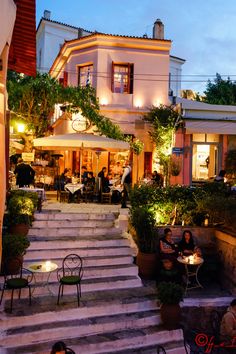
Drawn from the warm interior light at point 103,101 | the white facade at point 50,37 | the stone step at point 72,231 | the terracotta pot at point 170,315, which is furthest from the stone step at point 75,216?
the white facade at point 50,37

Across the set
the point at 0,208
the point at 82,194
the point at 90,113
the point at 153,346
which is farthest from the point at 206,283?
the point at 90,113

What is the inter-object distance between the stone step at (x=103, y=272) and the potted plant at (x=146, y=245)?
0.24 meters

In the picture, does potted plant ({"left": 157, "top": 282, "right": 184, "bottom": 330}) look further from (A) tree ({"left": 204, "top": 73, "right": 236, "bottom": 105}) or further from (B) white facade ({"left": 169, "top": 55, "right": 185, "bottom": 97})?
(B) white facade ({"left": 169, "top": 55, "right": 185, "bottom": 97})

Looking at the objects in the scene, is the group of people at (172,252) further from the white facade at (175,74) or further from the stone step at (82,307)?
the white facade at (175,74)

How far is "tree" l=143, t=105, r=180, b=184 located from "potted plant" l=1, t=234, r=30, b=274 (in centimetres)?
1015

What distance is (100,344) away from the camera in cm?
639

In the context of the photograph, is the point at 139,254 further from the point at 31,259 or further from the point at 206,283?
the point at 31,259

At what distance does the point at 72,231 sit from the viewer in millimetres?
9578

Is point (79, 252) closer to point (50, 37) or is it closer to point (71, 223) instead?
point (71, 223)

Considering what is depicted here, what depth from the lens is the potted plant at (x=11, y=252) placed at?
7.20m

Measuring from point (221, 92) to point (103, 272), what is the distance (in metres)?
21.2

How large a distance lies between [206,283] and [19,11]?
7.42 metres

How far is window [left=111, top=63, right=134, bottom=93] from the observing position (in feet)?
60.6

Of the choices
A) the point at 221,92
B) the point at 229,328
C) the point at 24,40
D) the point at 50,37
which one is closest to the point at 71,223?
the point at 229,328
